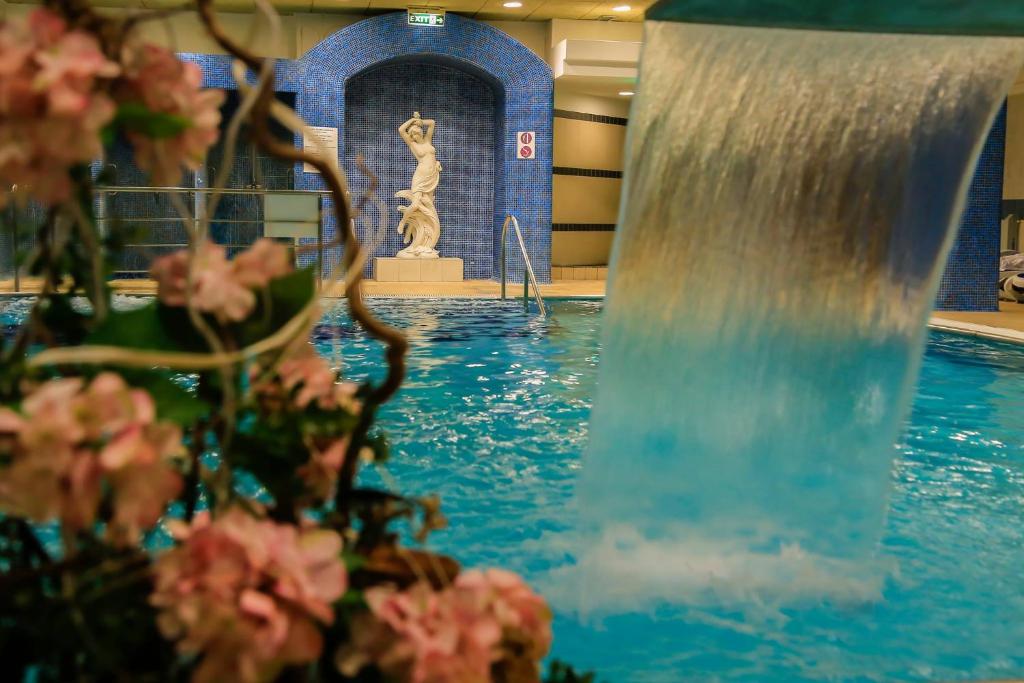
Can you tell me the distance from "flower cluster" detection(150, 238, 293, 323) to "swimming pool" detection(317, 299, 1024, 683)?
1.47m

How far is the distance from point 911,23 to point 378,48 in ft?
36.3

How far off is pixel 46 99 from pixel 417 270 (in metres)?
12.2

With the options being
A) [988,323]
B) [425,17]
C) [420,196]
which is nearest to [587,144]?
[420,196]

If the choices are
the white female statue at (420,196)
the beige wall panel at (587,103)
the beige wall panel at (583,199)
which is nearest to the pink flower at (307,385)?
the white female statue at (420,196)

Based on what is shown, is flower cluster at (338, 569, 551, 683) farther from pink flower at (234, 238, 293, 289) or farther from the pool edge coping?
the pool edge coping

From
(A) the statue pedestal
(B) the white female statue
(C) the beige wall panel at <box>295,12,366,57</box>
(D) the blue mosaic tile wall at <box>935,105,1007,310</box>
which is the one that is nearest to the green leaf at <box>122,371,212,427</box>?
(D) the blue mosaic tile wall at <box>935,105,1007,310</box>

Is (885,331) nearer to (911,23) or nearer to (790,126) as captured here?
(790,126)

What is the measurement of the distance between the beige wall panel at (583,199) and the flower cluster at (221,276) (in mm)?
13702

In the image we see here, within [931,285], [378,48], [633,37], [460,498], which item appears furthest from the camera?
[633,37]

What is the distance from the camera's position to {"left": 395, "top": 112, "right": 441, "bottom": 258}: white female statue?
495 inches

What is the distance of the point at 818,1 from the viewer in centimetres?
192

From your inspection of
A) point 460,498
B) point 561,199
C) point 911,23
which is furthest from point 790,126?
point 561,199

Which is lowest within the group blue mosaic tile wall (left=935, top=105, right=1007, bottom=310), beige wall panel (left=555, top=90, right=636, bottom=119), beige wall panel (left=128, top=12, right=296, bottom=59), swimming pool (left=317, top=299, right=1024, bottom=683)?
swimming pool (left=317, top=299, right=1024, bottom=683)

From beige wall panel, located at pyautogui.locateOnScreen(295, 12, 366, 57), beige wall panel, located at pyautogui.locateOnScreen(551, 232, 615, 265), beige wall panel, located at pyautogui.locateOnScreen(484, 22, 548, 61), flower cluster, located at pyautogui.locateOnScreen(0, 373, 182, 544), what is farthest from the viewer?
beige wall panel, located at pyautogui.locateOnScreen(551, 232, 615, 265)
